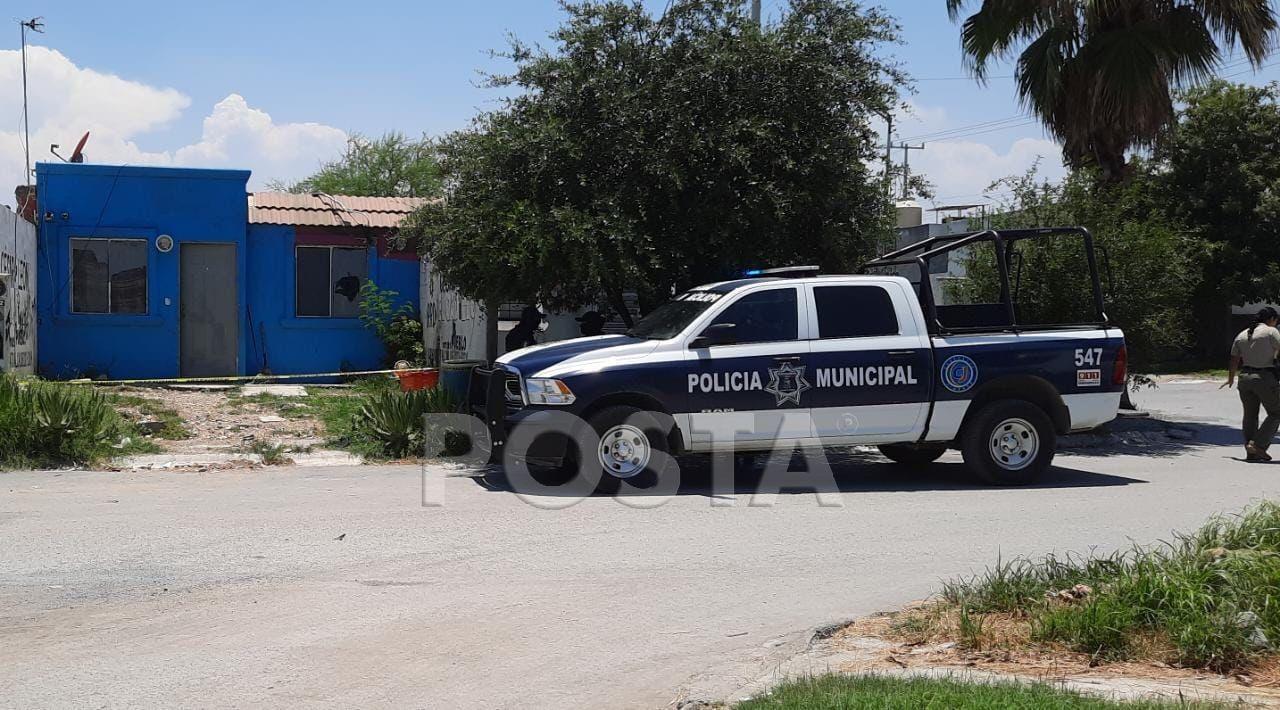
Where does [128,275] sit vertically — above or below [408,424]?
above

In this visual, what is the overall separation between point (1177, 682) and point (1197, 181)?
2878cm

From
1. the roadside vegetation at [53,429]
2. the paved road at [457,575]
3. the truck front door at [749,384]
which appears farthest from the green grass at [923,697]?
the roadside vegetation at [53,429]

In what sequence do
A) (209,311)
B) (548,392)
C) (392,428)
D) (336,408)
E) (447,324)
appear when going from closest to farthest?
1. (548,392)
2. (392,428)
3. (336,408)
4. (447,324)
5. (209,311)

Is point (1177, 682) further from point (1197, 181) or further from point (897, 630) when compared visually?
point (1197, 181)

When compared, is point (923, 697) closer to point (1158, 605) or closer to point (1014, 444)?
point (1158, 605)

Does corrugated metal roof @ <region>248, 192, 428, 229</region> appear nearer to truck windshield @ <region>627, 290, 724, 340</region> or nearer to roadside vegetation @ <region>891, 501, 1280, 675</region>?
truck windshield @ <region>627, 290, 724, 340</region>

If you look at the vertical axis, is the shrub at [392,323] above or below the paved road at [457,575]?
above

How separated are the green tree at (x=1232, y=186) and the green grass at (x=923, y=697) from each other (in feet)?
89.9

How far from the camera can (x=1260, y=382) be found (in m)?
13.1

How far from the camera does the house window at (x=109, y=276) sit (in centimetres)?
2020

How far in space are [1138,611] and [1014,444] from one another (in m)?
5.61

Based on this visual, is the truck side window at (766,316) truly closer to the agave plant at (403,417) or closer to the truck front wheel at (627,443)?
the truck front wheel at (627,443)

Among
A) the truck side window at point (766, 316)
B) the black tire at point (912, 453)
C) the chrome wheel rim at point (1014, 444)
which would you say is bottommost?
the black tire at point (912, 453)

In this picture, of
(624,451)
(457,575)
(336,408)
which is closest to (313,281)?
(336,408)
